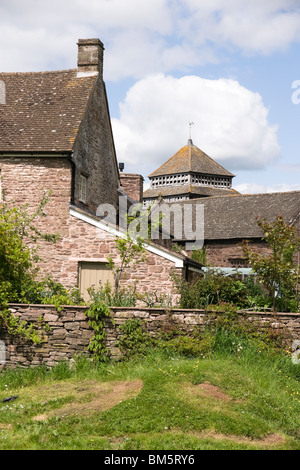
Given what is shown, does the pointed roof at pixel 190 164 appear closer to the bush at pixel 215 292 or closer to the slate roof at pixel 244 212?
the slate roof at pixel 244 212

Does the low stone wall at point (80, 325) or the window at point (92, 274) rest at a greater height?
the window at point (92, 274)

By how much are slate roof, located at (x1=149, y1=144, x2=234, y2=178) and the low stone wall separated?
46626 mm

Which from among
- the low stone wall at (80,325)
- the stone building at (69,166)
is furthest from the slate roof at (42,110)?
the low stone wall at (80,325)

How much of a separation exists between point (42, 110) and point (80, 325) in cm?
1072

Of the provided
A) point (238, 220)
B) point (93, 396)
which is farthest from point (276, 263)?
point (238, 220)

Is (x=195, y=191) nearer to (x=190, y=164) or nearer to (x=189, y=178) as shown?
(x=189, y=178)

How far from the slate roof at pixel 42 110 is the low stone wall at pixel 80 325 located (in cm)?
740

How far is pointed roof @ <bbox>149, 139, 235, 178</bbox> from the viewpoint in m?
58.2

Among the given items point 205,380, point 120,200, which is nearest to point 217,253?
point 120,200

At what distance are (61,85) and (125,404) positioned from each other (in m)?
15.5

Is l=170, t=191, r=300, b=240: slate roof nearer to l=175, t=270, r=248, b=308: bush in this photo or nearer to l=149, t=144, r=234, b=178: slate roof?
l=175, t=270, r=248, b=308: bush

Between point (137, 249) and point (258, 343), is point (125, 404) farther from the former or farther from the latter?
point (137, 249)

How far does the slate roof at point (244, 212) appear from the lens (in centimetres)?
3194

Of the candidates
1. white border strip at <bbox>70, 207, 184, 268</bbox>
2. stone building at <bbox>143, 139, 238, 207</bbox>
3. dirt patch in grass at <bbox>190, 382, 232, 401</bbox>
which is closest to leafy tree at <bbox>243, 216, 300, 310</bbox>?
white border strip at <bbox>70, 207, 184, 268</bbox>
